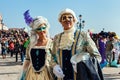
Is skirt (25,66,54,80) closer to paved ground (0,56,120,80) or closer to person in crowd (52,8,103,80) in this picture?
person in crowd (52,8,103,80)

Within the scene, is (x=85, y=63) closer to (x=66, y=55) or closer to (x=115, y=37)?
(x=66, y=55)

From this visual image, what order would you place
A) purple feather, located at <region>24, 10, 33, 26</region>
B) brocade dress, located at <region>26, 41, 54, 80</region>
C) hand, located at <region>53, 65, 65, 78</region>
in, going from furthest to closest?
purple feather, located at <region>24, 10, 33, 26</region> → brocade dress, located at <region>26, 41, 54, 80</region> → hand, located at <region>53, 65, 65, 78</region>

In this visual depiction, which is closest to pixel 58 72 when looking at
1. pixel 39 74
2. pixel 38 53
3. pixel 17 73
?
pixel 39 74

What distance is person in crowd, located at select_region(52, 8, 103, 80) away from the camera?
3.92 meters

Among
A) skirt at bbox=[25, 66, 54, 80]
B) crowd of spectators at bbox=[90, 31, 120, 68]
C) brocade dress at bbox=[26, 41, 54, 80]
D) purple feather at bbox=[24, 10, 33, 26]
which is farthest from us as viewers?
crowd of spectators at bbox=[90, 31, 120, 68]

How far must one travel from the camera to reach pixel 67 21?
4.14 m

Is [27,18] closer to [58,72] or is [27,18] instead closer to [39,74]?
[39,74]

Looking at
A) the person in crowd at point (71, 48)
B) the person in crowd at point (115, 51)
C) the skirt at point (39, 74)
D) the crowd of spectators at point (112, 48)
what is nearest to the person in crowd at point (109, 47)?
the crowd of spectators at point (112, 48)

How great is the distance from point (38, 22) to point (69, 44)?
1.01m

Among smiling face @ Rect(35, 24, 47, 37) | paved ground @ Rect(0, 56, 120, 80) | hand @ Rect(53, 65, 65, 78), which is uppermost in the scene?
smiling face @ Rect(35, 24, 47, 37)

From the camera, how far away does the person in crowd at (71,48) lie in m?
3.92

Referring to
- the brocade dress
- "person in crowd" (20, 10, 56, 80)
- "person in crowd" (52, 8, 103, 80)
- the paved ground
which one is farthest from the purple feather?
the paved ground

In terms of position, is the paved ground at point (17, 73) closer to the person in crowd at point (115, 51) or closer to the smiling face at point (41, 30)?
the person in crowd at point (115, 51)

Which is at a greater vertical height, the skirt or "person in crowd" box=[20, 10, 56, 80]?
"person in crowd" box=[20, 10, 56, 80]
